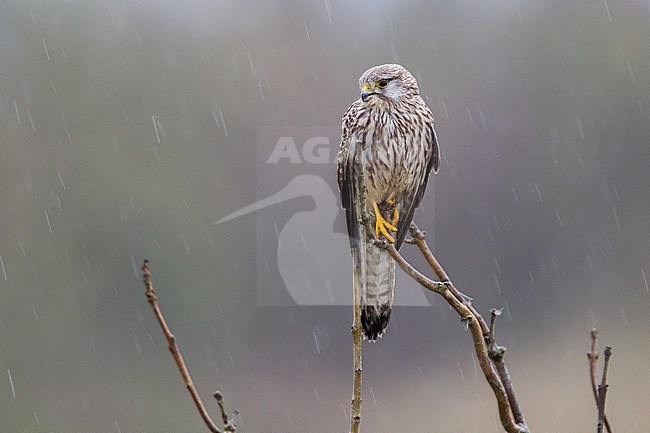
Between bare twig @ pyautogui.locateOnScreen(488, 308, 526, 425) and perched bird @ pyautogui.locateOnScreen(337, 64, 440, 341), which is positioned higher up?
perched bird @ pyautogui.locateOnScreen(337, 64, 440, 341)

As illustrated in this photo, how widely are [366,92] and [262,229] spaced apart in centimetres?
1263

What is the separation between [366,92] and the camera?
295cm

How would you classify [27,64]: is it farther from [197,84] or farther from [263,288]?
[263,288]

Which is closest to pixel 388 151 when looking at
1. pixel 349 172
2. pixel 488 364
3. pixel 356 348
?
pixel 349 172

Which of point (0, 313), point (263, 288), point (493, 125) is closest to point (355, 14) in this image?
point (493, 125)

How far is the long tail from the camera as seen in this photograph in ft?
8.94

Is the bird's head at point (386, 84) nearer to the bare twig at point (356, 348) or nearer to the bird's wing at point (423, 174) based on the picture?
the bird's wing at point (423, 174)

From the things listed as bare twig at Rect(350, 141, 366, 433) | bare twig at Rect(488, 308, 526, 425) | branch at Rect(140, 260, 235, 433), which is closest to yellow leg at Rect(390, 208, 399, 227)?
bare twig at Rect(350, 141, 366, 433)

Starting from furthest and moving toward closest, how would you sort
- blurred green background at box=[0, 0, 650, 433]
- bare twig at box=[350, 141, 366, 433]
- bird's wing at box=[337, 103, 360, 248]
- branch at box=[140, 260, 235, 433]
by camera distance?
1. blurred green background at box=[0, 0, 650, 433]
2. bird's wing at box=[337, 103, 360, 248]
3. bare twig at box=[350, 141, 366, 433]
4. branch at box=[140, 260, 235, 433]

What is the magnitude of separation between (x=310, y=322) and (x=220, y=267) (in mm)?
2032

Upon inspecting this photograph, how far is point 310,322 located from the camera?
1584cm

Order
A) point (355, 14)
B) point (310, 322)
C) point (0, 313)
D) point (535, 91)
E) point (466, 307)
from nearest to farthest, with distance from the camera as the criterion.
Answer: point (466, 307) < point (0, 313) < point (310, 322) < point (535, 91) < point (355, 14)

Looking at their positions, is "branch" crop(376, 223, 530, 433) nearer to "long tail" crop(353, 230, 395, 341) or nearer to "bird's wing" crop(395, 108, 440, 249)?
"long tail" crop(353, 230, 395, 341)

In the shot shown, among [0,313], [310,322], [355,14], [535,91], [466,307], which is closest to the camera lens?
[466,307]
